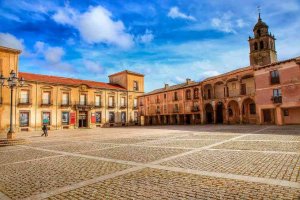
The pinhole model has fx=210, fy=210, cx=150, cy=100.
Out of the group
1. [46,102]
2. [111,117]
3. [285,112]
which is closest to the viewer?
[285,112]

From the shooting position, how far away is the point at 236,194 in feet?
13.1

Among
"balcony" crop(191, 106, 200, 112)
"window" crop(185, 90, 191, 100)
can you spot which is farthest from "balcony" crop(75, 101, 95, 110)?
"balcony" crop(191, 106, 200, 112)

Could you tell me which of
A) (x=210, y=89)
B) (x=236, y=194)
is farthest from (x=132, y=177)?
(x=210, y=89)

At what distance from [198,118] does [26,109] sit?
28.6 metres

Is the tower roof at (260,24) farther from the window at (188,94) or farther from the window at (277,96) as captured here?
the window at (277,96)

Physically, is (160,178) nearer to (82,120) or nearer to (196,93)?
(196,93)

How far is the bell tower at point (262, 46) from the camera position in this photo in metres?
46.4

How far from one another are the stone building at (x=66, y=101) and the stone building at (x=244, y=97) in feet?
20.6

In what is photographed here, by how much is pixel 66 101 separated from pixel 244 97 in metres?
28.9

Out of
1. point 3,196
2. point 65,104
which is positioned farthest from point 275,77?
point 65,104

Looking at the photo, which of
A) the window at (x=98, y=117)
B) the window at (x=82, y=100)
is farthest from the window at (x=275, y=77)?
the window at (x=82, y=100)

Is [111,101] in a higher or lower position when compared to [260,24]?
lower

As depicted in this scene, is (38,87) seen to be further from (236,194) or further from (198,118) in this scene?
(236,194)

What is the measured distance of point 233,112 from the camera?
34.9 meters
